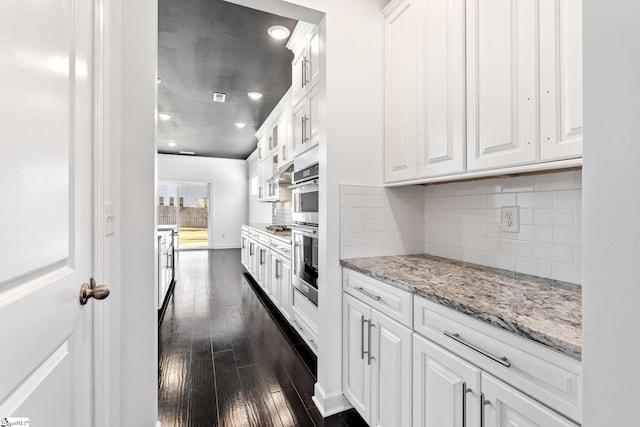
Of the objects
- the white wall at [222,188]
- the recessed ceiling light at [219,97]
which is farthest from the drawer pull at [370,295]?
the white wall at [222,188]

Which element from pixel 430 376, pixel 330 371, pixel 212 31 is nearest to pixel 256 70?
pixel 212 31

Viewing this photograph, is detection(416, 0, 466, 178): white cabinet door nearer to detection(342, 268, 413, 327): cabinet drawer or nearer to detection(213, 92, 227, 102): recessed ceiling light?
detection(342, 268, 413, 327): cabinet drawer

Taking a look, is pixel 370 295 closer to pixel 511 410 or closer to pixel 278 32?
pixel 511 410

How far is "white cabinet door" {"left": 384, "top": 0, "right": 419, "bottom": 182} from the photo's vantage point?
5.23ft

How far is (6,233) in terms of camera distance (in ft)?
1.65

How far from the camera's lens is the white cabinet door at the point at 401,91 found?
62.7 inches

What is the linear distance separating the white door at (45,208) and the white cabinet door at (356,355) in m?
1.13

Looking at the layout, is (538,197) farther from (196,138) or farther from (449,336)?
(196,138)

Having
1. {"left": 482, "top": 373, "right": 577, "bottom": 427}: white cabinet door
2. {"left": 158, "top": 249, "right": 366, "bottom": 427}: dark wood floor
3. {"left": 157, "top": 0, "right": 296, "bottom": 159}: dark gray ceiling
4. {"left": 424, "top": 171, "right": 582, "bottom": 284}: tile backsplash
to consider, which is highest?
{"left": 157, "top": 0, "right": 296, "bottom": 159}: dark gray ceiling

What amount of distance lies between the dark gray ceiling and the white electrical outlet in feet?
7.00

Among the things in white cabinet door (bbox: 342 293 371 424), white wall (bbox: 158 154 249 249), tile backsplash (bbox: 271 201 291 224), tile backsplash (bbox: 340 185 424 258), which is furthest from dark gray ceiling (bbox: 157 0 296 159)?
white wall (bbox: 158 154 249 249)

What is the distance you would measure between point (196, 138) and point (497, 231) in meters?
5.97

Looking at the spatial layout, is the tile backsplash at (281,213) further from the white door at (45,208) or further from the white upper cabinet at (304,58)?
the white door at (45,208)

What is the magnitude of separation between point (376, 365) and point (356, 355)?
A: 19 centimetres
